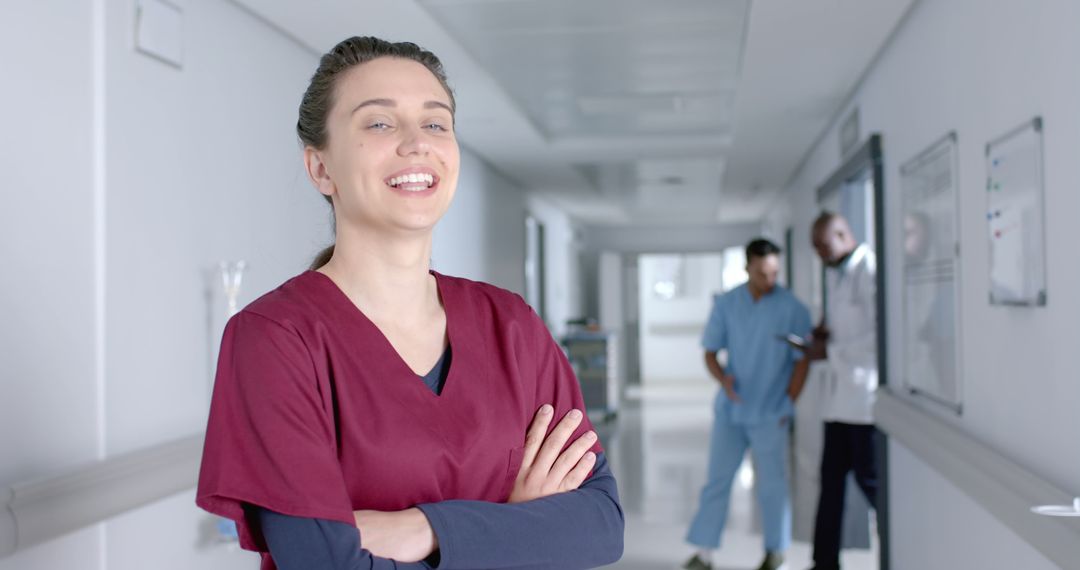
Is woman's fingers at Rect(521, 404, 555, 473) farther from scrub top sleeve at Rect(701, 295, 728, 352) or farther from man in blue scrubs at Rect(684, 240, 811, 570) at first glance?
scrub top sleeve at Rect(701, 295, 728, 352)

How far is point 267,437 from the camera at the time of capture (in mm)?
1160

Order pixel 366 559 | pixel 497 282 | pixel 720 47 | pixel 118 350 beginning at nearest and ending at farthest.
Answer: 1. pixel 366 559
2. pixel 118 350
3. pixel 720 47
4. pixel 497 282

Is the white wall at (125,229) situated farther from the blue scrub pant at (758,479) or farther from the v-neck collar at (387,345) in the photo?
the blue scrub pant at (758,479)

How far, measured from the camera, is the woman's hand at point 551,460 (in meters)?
1.37

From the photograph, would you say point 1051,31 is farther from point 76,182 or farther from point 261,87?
point 261,87

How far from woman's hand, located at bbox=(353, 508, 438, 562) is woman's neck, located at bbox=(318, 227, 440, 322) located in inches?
11.0

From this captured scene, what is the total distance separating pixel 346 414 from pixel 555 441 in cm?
33

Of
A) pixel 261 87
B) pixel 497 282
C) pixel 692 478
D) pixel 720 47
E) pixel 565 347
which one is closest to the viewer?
pixel 261 87

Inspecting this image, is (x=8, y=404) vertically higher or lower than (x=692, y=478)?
higher

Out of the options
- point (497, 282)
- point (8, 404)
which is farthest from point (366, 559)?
point (497, 282)

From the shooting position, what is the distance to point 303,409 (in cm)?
118

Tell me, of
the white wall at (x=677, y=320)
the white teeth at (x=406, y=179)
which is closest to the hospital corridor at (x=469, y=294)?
the white teeth at (x=406, y=179)

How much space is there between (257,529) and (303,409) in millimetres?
165

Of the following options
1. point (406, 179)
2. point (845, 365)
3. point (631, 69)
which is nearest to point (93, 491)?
point (406, 179)
